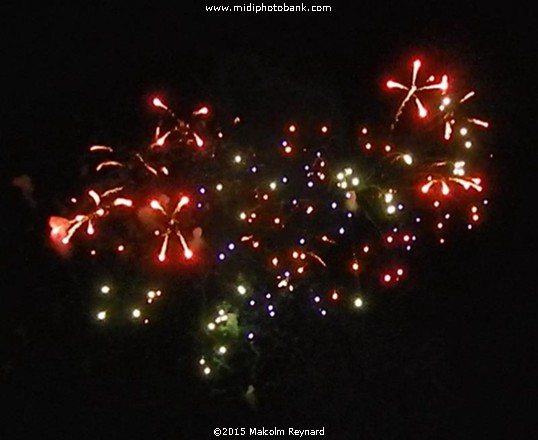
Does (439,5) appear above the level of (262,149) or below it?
above

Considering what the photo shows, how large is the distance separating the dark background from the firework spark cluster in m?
0.14

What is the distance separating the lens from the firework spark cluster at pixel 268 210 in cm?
344

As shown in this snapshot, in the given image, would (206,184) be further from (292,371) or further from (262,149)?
(292,371)

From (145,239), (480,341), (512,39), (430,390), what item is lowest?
(430,390)

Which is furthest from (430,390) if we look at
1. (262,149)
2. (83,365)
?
(83,365)

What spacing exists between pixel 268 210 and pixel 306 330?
2.22ft

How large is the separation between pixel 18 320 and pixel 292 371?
1450 mm

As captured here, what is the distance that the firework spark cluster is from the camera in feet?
11.3

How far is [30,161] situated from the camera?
347cm

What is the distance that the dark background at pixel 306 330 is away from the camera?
342 cm

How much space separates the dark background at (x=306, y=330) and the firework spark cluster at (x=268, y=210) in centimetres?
14

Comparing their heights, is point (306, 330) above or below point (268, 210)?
below

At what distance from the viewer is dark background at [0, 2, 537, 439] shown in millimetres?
3416

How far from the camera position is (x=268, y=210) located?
3.49 m
